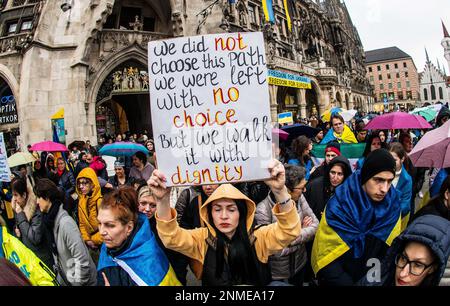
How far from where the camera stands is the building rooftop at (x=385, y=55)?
86.5 m

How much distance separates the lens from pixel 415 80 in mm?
84812

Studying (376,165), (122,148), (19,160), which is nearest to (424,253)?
(376,165)

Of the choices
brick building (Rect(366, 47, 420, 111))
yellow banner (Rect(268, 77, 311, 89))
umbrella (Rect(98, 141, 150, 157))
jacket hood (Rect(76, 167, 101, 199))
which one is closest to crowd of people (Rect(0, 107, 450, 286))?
jacket hood (Rect(76, 167, 101, 199))

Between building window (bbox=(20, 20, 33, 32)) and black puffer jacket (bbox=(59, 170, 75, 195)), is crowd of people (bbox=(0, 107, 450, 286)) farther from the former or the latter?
building window (bbox=(20, 20, 33, 32))

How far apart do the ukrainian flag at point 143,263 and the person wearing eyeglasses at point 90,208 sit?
2.02 meters

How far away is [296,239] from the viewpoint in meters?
2.75

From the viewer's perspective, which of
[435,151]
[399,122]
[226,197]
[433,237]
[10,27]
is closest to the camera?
[433,237]

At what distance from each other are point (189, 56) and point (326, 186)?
2.19m

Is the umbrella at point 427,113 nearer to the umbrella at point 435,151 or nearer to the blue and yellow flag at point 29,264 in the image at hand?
the umbrella at point 435,151

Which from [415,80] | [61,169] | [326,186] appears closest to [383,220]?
[326,186]

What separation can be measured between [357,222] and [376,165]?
0.45 meters

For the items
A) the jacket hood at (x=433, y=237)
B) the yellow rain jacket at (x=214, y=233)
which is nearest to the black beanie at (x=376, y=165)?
the jacket hood at (x=433, y=237)

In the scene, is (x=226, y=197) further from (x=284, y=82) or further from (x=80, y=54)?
(x=284, y=82)
